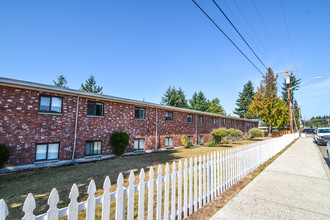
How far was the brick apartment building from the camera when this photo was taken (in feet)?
24.9

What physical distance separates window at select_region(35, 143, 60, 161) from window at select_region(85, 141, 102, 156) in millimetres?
1612

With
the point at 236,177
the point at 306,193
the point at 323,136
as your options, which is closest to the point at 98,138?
the point at 236,177

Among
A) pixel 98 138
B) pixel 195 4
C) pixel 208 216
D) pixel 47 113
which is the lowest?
pixel 208 216

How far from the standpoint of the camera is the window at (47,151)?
8320mm

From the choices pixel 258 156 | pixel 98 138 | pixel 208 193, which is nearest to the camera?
pixel 208 193

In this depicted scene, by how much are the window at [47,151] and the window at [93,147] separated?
1612 mm

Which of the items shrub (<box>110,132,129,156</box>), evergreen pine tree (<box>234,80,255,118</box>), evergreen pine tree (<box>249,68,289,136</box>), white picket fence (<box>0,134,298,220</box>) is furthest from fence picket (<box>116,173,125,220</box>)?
evergreen pine tree (<box>234,80,255,118</box>)

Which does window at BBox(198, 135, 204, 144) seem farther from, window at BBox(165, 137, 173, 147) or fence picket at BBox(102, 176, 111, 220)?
fence picket at BBox(102, 176, 111, 220)

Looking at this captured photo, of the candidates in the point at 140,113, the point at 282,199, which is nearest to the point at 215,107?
the point at 140,113

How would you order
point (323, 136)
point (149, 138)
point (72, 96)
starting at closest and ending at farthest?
point (72, 96) → point (149, 138) → point (323, 136)

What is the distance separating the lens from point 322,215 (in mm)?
3244

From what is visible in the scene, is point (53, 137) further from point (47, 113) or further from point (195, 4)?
point (195, 4)

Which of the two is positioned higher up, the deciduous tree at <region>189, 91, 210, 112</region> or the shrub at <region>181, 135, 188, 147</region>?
the deciduous tree at <region>189, 91, 210, 112</region>

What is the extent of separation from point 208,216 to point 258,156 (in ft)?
17.7
